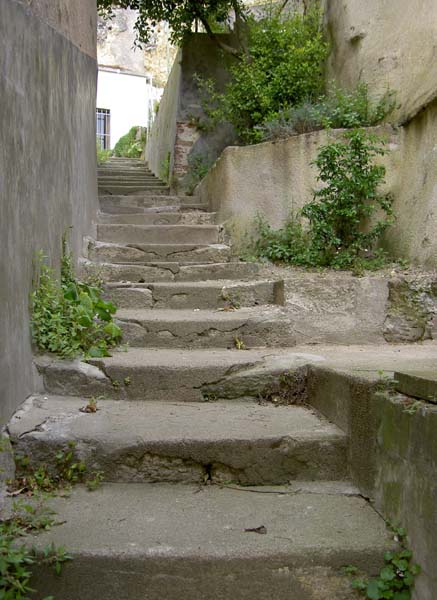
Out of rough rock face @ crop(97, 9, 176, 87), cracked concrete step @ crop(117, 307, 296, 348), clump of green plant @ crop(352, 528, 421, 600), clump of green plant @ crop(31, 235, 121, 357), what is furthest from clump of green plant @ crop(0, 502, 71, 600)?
rough rock face @ crop(97, 9, 176, 87)

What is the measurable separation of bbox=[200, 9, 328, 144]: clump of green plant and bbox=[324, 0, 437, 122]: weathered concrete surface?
0.25 m

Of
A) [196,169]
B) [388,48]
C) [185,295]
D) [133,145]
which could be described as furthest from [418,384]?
[133,145]

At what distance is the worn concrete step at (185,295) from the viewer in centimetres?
384

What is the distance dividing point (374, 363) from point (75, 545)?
1.52 m

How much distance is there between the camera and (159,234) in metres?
5.02

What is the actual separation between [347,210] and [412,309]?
0.91 metres

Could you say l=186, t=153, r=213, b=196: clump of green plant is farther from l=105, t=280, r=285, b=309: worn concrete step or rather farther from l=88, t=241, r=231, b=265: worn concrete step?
l=105, t=280, r=285, b=309: worn concrete step

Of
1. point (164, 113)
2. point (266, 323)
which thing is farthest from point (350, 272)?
point (164, 113)

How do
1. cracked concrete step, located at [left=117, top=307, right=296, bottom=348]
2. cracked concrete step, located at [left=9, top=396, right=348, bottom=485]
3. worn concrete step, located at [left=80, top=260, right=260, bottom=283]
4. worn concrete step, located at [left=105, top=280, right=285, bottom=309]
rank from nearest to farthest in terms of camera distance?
1. cracked concrete step, located at [left=9, top=396, right=348, bottom=485]
2. cracked concrete step, located at [left=117, top=307, right=296, bottom=348]
3. worn concrete step, located at [left=105, top=280, right=285, bottom=309]
4. worn concrete step, located at [left=80, top=260, right=260, bottom=283]

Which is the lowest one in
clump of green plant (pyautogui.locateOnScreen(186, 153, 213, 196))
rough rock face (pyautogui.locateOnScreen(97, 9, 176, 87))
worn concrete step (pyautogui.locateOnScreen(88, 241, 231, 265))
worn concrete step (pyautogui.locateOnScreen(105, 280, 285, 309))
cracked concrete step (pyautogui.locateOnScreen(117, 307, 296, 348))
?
cracked concrete step (pyautogui.locateOnScreen(117, 307, 296, 348))

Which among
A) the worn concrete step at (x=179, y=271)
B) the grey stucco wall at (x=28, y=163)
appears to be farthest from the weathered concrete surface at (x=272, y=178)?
the grey stucco wall at (x=28, y=163)

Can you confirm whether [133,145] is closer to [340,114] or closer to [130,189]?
[130,189]

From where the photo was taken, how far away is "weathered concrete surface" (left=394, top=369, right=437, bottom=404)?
1.71 meters

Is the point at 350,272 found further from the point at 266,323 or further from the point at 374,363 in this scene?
the point at 374,363
